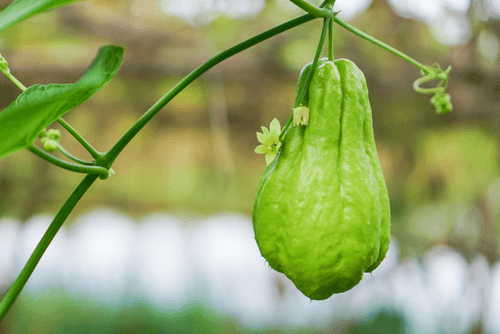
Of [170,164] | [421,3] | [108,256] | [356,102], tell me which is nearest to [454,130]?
[421,3]

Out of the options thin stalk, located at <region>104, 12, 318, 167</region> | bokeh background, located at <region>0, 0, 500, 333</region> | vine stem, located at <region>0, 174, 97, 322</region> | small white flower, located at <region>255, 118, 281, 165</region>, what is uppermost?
bokeh background, located at <region>0, 0, 500, 333</region>

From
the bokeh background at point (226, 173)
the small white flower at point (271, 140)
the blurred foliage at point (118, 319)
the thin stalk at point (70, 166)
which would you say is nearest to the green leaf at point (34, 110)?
the thin stalk at point (70, 166)

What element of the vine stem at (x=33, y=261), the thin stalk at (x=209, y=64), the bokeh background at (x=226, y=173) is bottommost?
the vine stem at (x=33, y=261)

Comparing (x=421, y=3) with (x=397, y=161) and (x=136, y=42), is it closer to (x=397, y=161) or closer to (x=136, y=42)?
(x=397, y=161)

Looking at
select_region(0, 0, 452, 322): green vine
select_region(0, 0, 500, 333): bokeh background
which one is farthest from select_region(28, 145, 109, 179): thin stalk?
select_region(0, 0, 500, 333): bokeh background

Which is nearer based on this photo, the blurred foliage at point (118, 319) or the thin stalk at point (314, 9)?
the thin stalk at point (314, 9)

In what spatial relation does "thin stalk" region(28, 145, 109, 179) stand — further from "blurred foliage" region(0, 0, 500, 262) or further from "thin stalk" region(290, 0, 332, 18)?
"blurred foliage" region(0, 0, 500, 262)

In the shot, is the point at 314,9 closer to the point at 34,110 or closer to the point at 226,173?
the point at 34,110

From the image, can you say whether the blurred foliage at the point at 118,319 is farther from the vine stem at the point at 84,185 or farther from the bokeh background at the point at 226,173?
the vine stem at the point at 84,185
